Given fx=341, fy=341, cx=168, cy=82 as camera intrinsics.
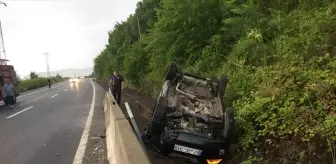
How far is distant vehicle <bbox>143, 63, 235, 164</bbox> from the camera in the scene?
Result: 6.11m

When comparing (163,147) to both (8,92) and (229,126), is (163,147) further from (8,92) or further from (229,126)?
(8,92)

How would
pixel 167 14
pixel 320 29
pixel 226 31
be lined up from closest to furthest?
pixel 320 29
pixel 226 31
pixel 167 14

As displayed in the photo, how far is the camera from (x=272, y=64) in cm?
876

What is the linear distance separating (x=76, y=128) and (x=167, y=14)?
792 centimetres

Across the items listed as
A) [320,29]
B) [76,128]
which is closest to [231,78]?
[320,29]

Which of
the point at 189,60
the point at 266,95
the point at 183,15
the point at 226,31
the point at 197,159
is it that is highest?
the point at 183,15

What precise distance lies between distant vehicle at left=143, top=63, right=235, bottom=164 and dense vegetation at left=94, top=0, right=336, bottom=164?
0.59m

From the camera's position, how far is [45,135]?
9.15m

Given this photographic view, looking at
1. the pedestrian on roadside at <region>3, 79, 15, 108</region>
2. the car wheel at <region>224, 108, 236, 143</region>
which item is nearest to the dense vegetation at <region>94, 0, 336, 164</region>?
the car wheel at <region>224, 108, 236, 143</region>

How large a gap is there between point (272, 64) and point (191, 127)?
357 cm

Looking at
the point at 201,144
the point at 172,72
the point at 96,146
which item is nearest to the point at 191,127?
the point at 201,144

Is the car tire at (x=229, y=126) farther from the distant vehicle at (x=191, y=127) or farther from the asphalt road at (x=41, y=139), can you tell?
the asphalt road at (x=41, y=139)

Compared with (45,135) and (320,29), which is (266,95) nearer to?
(320,29)

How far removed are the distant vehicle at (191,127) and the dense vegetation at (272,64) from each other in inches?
23.1
